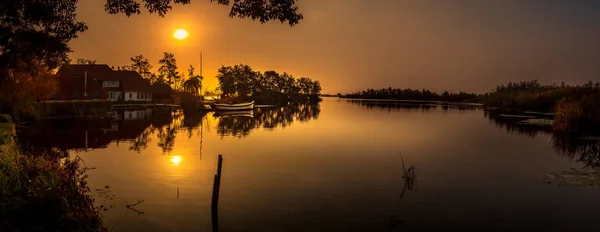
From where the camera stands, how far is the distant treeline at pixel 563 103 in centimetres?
4100

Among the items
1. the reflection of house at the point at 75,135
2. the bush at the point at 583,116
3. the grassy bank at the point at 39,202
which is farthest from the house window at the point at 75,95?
the bush at the point at 583,116

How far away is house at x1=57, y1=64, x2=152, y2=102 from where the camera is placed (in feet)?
341

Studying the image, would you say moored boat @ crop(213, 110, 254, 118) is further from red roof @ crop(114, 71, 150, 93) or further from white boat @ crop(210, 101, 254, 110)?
red roof @ crop(114, 71, 150, 93)

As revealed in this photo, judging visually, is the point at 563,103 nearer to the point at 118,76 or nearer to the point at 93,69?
the point at 118,76

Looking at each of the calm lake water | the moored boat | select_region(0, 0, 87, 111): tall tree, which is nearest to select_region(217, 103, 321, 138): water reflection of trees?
the moored boat

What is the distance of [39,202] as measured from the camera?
10.9 m

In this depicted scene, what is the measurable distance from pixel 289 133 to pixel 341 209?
95.2ft

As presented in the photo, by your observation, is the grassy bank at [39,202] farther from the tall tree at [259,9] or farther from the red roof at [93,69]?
the red roof at [93,69]

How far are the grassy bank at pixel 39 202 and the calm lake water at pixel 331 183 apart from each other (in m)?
1.42

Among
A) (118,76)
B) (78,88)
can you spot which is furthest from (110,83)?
(78,88)

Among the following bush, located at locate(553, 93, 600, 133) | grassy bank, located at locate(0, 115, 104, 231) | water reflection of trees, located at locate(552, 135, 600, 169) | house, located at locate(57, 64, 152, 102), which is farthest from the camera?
house, located at locate(57, 64, 152, 102)

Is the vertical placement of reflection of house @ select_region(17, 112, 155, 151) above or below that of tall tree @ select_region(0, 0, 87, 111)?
below

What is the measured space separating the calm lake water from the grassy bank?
1418 millimetres

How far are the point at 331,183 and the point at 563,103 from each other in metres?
37.1
